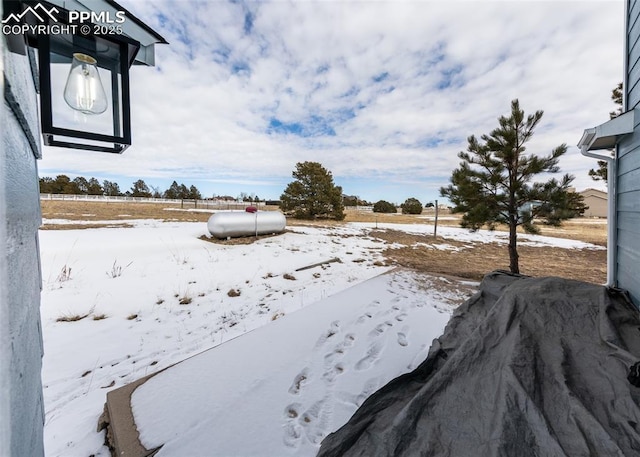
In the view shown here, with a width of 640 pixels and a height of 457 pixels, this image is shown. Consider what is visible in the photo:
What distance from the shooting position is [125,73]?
1.13 metres

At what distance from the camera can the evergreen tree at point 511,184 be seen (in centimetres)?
524

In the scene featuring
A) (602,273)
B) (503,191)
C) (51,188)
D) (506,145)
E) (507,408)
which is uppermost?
(51,188)

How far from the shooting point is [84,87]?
105cm

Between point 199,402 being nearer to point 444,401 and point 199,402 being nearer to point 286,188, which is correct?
point 444,401

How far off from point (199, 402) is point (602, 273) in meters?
9.03

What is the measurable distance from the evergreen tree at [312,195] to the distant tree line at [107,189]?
23.1m

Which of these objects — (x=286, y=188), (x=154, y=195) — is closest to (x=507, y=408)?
(x=286, y=188)

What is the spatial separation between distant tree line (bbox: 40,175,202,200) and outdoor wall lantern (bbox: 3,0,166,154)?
3745 cm

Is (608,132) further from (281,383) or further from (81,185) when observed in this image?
(81,185)

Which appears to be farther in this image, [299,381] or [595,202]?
[595,202]

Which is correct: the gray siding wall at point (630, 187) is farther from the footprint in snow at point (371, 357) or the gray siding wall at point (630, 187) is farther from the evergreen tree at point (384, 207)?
the evergreen tree at point (384, 207)

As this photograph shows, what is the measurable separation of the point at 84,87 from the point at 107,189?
5515 centimetres

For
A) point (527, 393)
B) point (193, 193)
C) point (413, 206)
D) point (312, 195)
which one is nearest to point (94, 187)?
point (193, 193)

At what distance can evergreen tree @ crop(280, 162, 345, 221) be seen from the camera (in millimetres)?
16969
